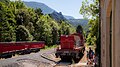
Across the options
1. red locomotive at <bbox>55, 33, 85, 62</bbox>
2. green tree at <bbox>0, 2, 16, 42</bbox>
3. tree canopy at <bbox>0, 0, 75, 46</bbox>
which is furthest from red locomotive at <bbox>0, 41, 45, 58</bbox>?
tree canopy at <bbox>0, 0, 75, 46</bbox>

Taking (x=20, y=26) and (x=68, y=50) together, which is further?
(x=20, y=26)

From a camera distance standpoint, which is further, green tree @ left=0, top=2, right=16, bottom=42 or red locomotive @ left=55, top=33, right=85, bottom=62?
green tree @ left=0, top=2, right=16, bottom=42

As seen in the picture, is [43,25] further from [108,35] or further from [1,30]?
[108,35]

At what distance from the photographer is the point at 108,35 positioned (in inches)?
481

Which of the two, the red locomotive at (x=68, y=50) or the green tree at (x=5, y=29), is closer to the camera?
the red locomotive at (x=68, y=50)

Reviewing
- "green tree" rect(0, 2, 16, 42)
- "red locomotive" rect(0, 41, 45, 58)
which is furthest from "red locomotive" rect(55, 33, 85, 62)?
"green tree" rect(0, 2, 16, 42)

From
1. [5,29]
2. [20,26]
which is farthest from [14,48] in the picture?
[20,26]

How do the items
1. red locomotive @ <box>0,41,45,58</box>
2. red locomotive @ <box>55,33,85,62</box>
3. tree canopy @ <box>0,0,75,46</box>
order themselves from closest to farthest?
red locomotive @ <box>55,33,85,62</box> → red locomotive @ <box>0,41,45,58</box> → tree canopy @ <box>0,0,75,46</box>

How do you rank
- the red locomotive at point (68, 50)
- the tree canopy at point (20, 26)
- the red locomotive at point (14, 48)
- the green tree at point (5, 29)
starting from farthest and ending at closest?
the tree canopy at point (20, 26) < the green tree at point (5, 29) < the red locomotive at point (14, 48) < the red locomotive at point (68, 50)

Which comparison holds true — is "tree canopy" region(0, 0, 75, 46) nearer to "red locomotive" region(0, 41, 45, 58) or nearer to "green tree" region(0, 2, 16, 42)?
"green tree" region(0, 2, 16, 42)

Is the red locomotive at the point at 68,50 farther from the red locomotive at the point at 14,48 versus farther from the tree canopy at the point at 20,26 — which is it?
the tree canopy at the point at 20,26

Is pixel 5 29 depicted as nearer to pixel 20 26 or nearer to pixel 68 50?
pixel 20 26

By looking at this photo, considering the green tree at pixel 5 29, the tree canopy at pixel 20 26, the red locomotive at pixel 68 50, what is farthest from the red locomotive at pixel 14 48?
the tree canopy at pixel 20 26

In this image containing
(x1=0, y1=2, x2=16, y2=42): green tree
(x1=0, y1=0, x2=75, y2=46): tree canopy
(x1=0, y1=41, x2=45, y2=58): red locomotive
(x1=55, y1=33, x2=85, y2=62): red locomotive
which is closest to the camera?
(x1=55, y1=33, x2=85, y2=62): red locomotive
